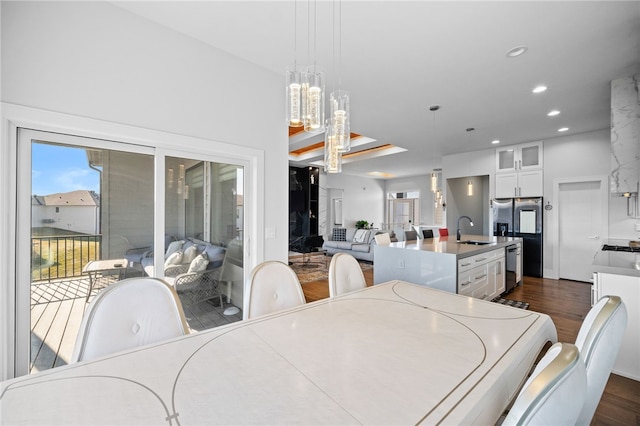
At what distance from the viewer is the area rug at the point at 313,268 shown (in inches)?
215

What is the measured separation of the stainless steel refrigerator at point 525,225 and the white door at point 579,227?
340 mm

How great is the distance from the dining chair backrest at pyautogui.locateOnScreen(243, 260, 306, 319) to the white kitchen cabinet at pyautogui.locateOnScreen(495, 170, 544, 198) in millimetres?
5810

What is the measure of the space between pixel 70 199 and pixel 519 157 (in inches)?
282

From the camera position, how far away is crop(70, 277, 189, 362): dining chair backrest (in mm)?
1160

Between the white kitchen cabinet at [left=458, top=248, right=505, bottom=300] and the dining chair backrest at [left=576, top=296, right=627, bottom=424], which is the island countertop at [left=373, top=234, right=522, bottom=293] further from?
the dining chair backrest at [left=576, top=296, right=627, bottom=424]

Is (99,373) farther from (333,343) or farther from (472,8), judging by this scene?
(472,8)

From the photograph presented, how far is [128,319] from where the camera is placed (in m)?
1.26

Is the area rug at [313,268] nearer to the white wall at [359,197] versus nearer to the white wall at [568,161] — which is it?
the white wall at [359,197]

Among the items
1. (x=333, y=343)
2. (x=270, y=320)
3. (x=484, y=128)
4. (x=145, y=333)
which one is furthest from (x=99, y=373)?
(x=484, y=128)

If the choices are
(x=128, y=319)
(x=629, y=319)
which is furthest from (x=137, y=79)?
(x=629, y=319)

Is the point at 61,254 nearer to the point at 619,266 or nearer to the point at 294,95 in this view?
the point at 294,95

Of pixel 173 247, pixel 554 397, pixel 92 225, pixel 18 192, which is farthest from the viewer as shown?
pixel 173 247

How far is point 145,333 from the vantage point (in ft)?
4.21

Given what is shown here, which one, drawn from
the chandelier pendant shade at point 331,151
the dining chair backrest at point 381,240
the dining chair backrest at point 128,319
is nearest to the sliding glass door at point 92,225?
the dining chair backrest at point 128,319
